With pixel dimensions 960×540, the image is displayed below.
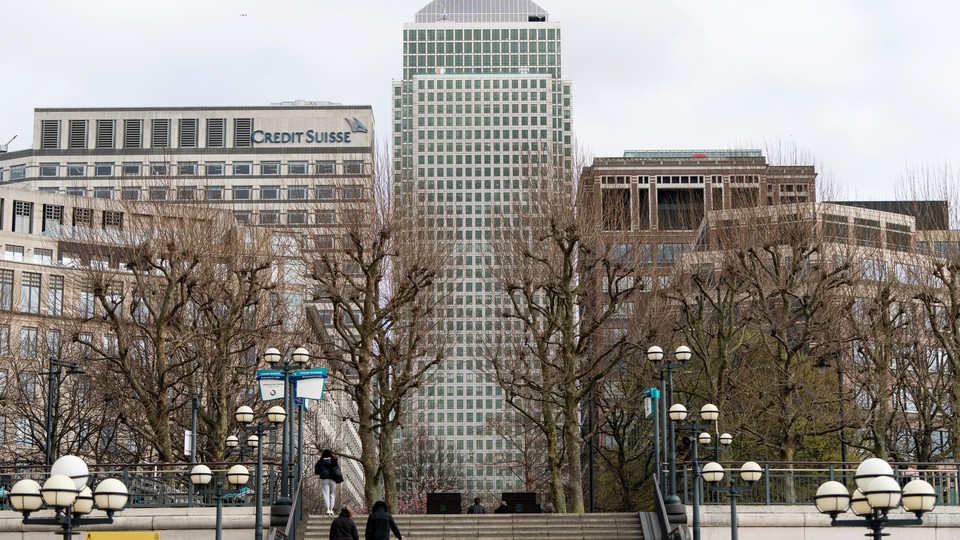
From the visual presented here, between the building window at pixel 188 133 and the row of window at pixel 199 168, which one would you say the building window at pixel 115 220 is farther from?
the building window at pixel 188 133

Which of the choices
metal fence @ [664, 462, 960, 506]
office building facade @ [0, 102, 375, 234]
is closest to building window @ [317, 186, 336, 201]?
metal fence @ [664, 462, 960, 506]

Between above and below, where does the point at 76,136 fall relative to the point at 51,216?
above

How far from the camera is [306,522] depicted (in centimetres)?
3450

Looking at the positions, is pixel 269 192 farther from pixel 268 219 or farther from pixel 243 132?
pixel 268 219

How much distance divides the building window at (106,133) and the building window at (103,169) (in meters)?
2.04

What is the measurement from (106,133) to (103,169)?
3791mm

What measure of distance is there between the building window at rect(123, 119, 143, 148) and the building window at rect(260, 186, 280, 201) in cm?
1330

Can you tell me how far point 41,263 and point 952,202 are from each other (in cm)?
5691

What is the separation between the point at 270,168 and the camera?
130250mm

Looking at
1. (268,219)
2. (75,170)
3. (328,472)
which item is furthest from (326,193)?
(75,170)

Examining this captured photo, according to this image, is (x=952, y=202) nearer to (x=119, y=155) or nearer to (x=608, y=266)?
(x=608, y=266)

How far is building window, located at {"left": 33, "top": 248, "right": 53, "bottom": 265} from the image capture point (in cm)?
8350

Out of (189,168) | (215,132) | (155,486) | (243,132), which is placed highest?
(243,132)

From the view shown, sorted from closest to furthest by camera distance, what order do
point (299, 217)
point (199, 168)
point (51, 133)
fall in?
point (299, 217) → point (199, 168) → point (51, 133)
